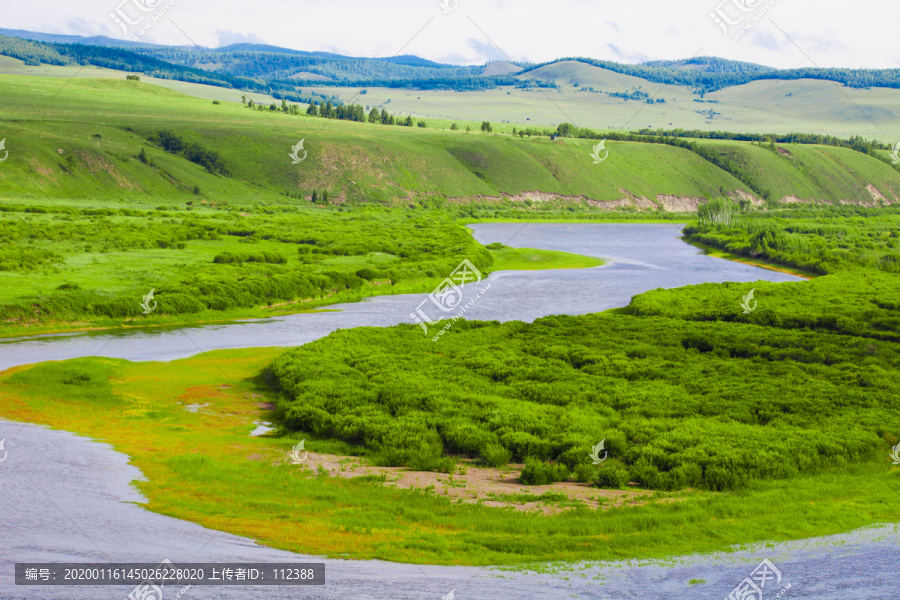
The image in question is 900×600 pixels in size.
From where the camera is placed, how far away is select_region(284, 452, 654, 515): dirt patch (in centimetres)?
1867

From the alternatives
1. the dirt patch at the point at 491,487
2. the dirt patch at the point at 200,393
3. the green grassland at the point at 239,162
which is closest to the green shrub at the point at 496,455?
the dirt patch at the point at 491,487

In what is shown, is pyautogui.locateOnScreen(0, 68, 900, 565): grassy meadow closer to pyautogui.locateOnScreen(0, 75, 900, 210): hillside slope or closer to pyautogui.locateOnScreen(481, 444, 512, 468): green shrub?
→ pyautogui.locateOnScreen(481, 444, 512, 468): green shrub

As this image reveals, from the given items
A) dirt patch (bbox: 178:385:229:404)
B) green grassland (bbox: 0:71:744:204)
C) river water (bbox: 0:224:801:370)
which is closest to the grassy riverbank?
dirt patch (bbox: 178:385:229:404)

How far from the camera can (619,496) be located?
1934cm

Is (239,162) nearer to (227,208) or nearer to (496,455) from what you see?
(227,208)

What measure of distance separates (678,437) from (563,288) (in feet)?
146

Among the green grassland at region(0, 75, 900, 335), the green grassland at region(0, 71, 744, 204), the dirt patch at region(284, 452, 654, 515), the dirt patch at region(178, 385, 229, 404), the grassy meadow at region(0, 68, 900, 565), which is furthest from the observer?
the green grassland at region(0, 71, 744, 204)

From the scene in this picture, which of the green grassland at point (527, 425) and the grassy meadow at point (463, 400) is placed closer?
the green grassland at point (527, 425)

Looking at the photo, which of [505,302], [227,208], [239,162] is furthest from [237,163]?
[505,302]

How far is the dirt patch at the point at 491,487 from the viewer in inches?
735

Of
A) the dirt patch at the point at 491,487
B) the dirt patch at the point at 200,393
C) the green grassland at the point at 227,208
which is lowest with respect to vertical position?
the dirt patch at the point at 200,393

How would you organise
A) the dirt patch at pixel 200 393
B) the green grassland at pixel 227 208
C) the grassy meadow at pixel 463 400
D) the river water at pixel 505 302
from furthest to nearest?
the green grassland at pixel 227 208, the river water at pixel 505 302, the dirt patch at pixel 200 393, the grassy meadow at pixel 463 400

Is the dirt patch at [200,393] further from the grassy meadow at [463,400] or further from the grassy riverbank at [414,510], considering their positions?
the grassy riverbank at [414,510]

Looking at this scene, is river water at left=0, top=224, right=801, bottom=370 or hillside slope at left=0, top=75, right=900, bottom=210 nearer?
river water at left=0, top=224, right=801, bottom=370
